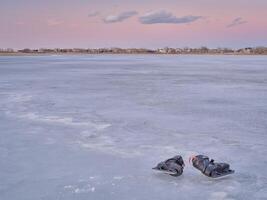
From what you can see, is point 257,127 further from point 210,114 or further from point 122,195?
point 122,195

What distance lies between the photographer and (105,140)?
6.02m

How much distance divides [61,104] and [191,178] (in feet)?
19.8

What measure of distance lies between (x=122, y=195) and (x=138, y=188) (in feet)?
0.81

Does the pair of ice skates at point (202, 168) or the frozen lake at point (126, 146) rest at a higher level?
the pair of ice skates at point (202, 168)

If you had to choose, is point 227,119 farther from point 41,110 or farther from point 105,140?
point 41,110

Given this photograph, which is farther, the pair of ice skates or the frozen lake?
the pair of ice skates

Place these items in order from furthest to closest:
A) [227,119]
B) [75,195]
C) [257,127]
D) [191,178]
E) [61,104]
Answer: [61,104] < [227,119] < [257,127] < [191,178] < [75,195]

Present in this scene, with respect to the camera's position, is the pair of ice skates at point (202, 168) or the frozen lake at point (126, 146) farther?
the pair of ice skates at point (202, 168)

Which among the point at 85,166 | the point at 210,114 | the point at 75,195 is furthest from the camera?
the point at 210,114

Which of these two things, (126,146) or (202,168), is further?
(126,146)

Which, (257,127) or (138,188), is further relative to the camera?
(257,127)

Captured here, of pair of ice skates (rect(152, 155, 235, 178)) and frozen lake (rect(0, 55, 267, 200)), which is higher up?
pair of ice skates (rect(152, 155, 235, 178))

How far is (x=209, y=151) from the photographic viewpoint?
5.39m

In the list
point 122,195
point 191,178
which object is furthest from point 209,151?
point 122,195
